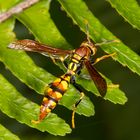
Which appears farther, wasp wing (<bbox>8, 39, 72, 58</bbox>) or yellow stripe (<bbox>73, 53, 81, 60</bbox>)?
yellow stripe (<bbox>73, 53, 81, 60</bbox>)

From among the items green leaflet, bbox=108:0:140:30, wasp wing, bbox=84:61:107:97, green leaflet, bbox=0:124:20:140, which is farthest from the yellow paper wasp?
green leaflet, bbox=108:0:140:30

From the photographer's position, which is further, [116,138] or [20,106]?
[116,138]

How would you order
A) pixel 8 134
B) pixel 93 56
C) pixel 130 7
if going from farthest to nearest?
pixel 93 56
pixel 130 7
pixel 8 134

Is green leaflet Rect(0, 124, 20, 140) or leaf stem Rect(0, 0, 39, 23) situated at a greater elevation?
leaf stem Rect(0, 0, 39, 23)

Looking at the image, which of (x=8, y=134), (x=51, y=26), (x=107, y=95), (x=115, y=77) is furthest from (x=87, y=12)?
(x=115, y=77)

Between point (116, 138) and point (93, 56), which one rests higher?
point (93, 56)

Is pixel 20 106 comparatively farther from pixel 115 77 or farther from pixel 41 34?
pixel 115 77

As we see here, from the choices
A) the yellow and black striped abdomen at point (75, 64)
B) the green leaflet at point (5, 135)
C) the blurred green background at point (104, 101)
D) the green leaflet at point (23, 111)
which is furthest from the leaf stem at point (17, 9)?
the blurred green background at point (104, 101)

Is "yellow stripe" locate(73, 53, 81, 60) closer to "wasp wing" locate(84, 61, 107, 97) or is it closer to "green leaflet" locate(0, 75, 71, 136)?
"wasp wing" locate(84, 61, 107, 97)
